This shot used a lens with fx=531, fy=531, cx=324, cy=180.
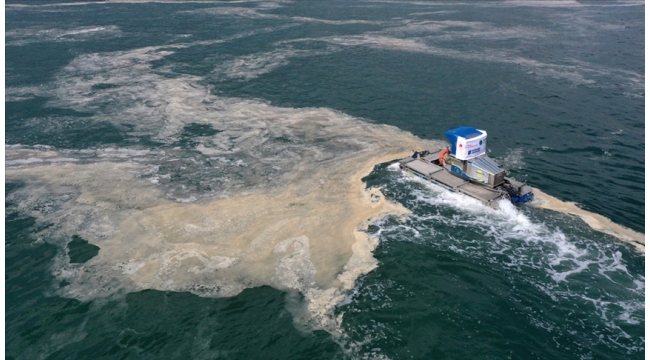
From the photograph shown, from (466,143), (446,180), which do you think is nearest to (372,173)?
(446,180)

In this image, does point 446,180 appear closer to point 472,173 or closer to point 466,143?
point 472,173

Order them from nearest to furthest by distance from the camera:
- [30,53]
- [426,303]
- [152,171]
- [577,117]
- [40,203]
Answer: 1. [426,303]
2. [40,203]
3. [152,171]
4. [577,117]
5. [30,53]

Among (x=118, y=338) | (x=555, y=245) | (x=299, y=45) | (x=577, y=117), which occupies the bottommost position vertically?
(x=118, y=338)

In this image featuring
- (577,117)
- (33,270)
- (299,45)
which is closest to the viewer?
(33,270)

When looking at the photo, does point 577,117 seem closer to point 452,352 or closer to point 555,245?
point 555,245

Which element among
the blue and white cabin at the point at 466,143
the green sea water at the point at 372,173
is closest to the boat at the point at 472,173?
the blue and white cabin at the point at 466,143

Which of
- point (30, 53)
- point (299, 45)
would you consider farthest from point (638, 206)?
point (30, 53)
